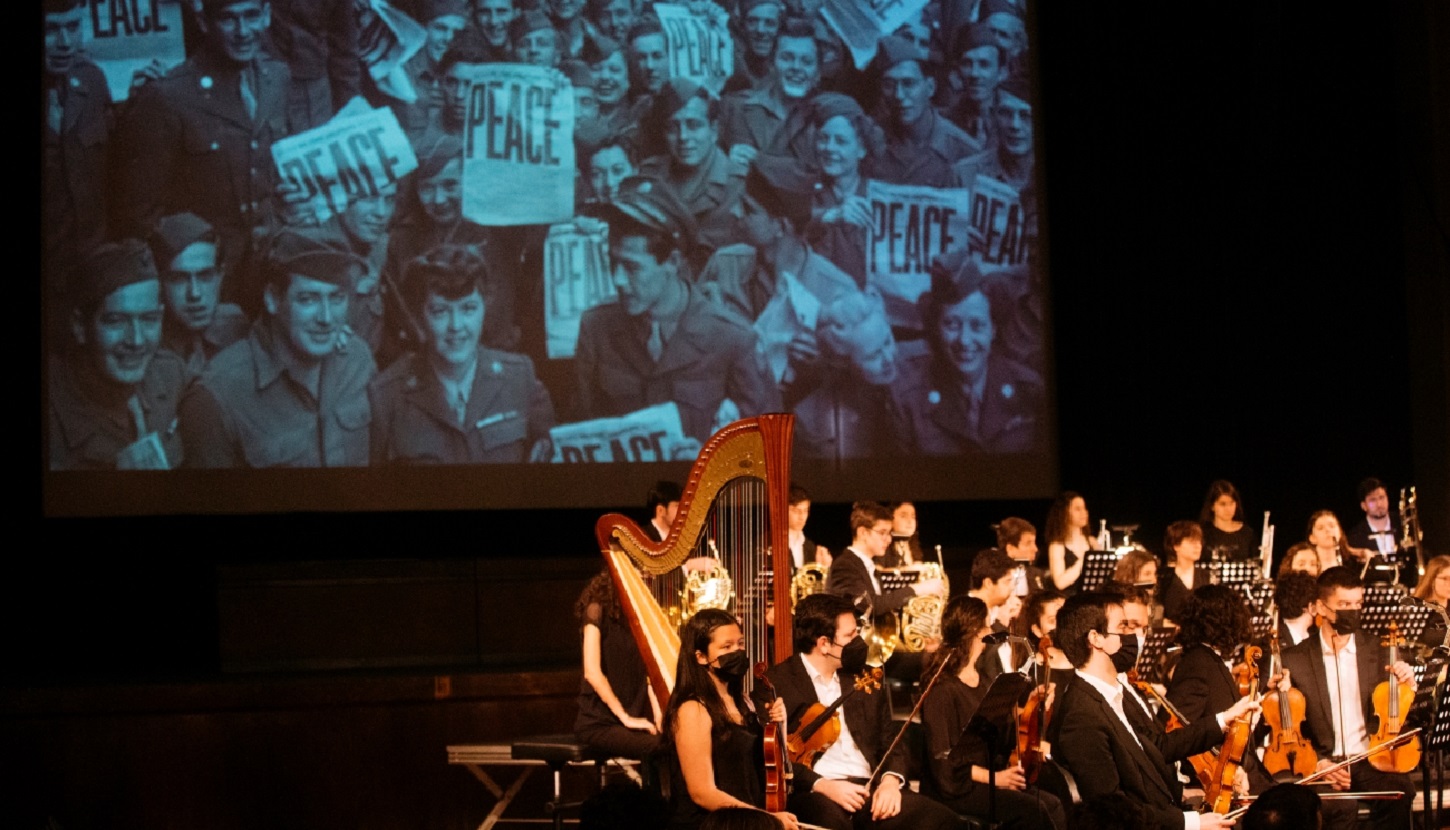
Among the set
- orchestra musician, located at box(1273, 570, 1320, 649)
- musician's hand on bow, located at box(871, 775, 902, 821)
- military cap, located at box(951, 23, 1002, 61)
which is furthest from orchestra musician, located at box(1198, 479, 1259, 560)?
musician's hand on bow, located at box(871, 775, 902, 821)

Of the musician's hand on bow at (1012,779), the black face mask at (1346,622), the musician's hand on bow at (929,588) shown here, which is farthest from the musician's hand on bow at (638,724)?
the black face mask at (1346,622)

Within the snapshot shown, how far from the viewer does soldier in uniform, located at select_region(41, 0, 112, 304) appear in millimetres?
9375

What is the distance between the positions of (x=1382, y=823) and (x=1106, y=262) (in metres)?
5.49

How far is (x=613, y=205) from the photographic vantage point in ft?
32.7

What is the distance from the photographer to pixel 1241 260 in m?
11.4

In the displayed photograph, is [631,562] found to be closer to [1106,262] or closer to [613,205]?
[613,205]

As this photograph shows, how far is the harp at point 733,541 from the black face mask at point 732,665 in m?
0.12

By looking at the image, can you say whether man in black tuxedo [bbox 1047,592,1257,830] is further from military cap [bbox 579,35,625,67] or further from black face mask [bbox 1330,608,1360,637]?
military cap [bbox 579,35,625,67]

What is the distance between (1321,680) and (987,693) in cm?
201

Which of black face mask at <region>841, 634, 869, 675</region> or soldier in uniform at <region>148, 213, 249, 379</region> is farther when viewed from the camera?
soldier in uniform at <region>148, 213, 249, 379</region>

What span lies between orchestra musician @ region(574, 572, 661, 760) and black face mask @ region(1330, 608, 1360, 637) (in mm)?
2811

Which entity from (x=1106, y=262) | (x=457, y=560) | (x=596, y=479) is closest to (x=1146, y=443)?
(x=1106, y=262)

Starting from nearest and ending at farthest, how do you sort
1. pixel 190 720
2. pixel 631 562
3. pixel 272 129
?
pixel 631 562 → pixel 190 720 → pixel 272 129

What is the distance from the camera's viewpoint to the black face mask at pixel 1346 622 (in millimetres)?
6828
